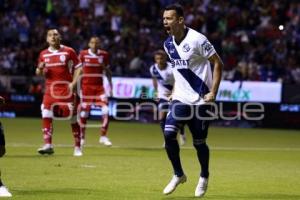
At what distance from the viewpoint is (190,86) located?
37.2ft

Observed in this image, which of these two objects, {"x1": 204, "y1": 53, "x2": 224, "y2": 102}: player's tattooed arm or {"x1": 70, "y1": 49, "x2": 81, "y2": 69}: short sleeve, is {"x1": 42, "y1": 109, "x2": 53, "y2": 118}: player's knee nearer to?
{"x1": 70, "y1": 49, "x2": 81, "y2": 69}: short sleeve

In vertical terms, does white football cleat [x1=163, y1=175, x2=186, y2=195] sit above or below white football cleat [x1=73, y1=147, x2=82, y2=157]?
above

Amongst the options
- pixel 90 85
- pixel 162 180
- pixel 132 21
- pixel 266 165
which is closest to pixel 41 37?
pixel 132 21

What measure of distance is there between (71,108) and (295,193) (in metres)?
6.91

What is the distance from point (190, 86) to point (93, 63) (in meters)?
9.22

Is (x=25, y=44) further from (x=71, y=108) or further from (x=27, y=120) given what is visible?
(x=71, y=108)

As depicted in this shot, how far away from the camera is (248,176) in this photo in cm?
1369

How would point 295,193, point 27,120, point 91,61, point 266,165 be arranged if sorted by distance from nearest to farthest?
point 295,193
point 266,165
point 91,61
point 27,120

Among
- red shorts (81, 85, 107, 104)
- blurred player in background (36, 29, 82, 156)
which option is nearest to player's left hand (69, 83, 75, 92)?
blurred player in background (36, 29, 82, 156)

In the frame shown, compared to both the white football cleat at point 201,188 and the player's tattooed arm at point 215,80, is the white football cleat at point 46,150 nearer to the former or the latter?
the white football cleat at point 201,188

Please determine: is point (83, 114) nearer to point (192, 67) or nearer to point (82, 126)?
point (82, 126)

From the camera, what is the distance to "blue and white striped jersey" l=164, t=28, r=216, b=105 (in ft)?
36.9

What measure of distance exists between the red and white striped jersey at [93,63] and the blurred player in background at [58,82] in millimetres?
2900

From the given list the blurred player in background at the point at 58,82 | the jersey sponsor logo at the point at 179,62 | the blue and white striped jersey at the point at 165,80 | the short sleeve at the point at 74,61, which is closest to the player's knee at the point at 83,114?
the blue and white striped jersey at the point at 165,80
